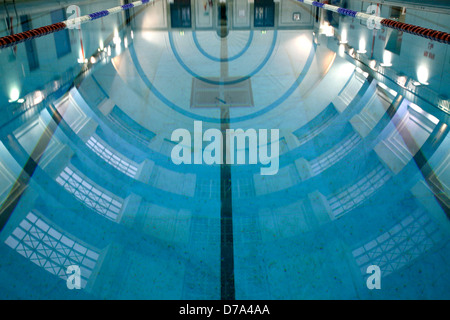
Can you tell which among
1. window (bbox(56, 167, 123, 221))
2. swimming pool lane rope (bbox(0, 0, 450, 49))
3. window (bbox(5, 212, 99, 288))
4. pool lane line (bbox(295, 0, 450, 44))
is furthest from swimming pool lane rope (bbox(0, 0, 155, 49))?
pool lane line (bbox(295, 0, 450, 44))

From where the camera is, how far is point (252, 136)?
97.0 inches

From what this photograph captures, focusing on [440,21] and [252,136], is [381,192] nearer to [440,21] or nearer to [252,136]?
[252,136]

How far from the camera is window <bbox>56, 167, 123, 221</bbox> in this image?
1675 millimetres

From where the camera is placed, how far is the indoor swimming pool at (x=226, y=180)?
130cm

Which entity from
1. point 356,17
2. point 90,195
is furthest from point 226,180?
point 356,17

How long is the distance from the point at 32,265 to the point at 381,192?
4.82ft

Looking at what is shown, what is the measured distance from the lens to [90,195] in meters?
1.78

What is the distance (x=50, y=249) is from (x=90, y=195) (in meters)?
0.41

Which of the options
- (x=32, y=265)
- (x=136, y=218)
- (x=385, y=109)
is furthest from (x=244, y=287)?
(x=385, y=109)

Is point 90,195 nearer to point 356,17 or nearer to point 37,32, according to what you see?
point 37,32

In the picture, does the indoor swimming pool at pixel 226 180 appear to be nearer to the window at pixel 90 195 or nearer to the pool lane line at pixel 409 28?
the window at pixel 90 195

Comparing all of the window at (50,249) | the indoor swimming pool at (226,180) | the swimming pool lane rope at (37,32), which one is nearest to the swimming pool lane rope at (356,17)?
the swimming pool lane rope at (37,32)

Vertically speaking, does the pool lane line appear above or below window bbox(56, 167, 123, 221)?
above

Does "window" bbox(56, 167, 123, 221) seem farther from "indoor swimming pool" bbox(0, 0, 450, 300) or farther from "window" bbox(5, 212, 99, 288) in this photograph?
"window" bbox(5, 212, 99, 288)
